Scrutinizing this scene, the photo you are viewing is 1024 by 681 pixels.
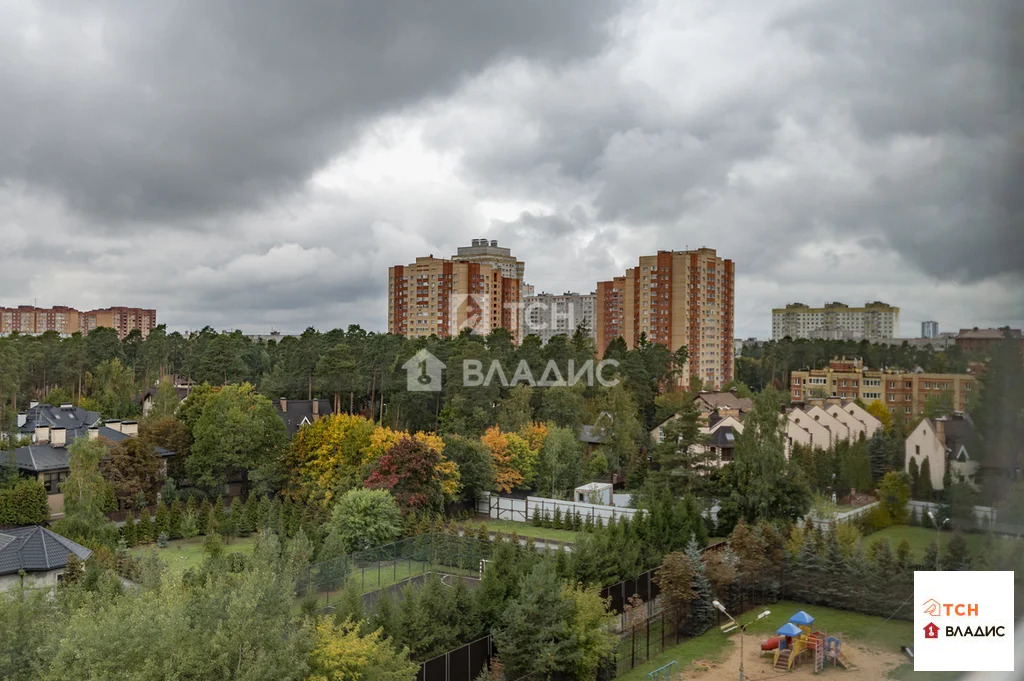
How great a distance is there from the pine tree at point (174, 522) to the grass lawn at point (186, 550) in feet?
0.42

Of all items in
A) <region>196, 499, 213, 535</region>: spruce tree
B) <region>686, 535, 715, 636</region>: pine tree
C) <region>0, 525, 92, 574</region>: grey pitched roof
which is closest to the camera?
<region>686, 535, 715, 636</region>: pine tree

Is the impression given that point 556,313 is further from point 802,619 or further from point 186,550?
point 802,619

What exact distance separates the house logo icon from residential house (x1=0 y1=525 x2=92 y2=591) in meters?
10.7

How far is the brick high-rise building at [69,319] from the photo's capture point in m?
36.4

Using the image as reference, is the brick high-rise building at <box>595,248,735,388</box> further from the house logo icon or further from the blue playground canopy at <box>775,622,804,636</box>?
the blue playground canopy at <box>775,622,804,636</box>

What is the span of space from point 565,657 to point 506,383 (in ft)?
44.0

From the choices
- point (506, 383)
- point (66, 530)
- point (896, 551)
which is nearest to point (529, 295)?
point (506, 383)

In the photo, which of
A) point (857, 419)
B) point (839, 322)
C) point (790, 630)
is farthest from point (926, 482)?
point (790, 630)

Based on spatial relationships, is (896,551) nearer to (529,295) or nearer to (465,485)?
(465,485)

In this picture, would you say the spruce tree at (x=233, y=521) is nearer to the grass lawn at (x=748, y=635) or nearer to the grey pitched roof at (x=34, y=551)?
the grey pitched roof at (x=34, y=551)

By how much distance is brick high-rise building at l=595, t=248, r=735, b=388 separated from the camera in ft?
96.2

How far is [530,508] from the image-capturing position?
14.8 m

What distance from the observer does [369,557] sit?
10250 mm

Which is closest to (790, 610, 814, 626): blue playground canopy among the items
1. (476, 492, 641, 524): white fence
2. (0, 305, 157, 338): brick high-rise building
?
(476, 492, 641, 524): white fence
